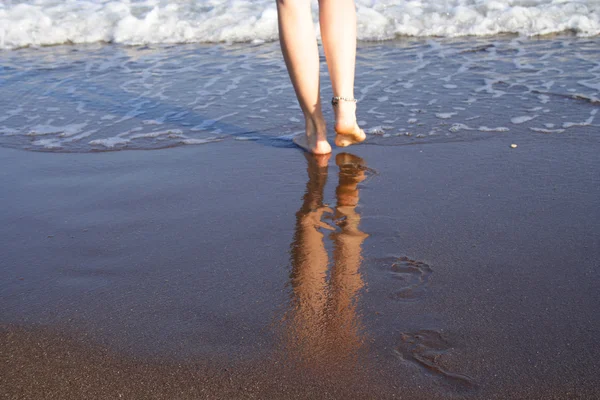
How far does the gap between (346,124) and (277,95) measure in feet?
3.86

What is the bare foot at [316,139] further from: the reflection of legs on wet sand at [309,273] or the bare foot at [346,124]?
the reflection of legs on wet sand at [309,273]

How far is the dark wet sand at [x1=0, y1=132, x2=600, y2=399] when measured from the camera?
4.50 feet

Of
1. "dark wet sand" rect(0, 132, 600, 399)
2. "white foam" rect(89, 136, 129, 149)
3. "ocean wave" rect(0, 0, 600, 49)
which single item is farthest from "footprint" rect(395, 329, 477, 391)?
"ocean wave" rect(0, 0, 600, 49)

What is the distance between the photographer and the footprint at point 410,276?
1.65 metres

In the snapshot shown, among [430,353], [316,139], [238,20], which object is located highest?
[238,20]

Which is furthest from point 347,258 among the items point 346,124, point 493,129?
point 493,129

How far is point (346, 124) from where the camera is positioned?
260 cm

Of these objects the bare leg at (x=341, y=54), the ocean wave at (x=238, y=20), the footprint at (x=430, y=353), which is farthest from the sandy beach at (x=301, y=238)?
the ocean wave at (x=238, y=20)

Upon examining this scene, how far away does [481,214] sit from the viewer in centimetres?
210

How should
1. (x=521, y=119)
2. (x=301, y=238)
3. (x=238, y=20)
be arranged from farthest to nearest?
(x=238, y=20) < (x=521, y=119) < (x=301, y=238)

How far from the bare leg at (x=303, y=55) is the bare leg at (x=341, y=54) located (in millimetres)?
63

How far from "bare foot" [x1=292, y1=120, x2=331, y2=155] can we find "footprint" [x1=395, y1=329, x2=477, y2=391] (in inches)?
53.4

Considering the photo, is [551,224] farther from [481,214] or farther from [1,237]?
[1,237]

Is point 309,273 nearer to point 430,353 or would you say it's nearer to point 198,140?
point 430,353
